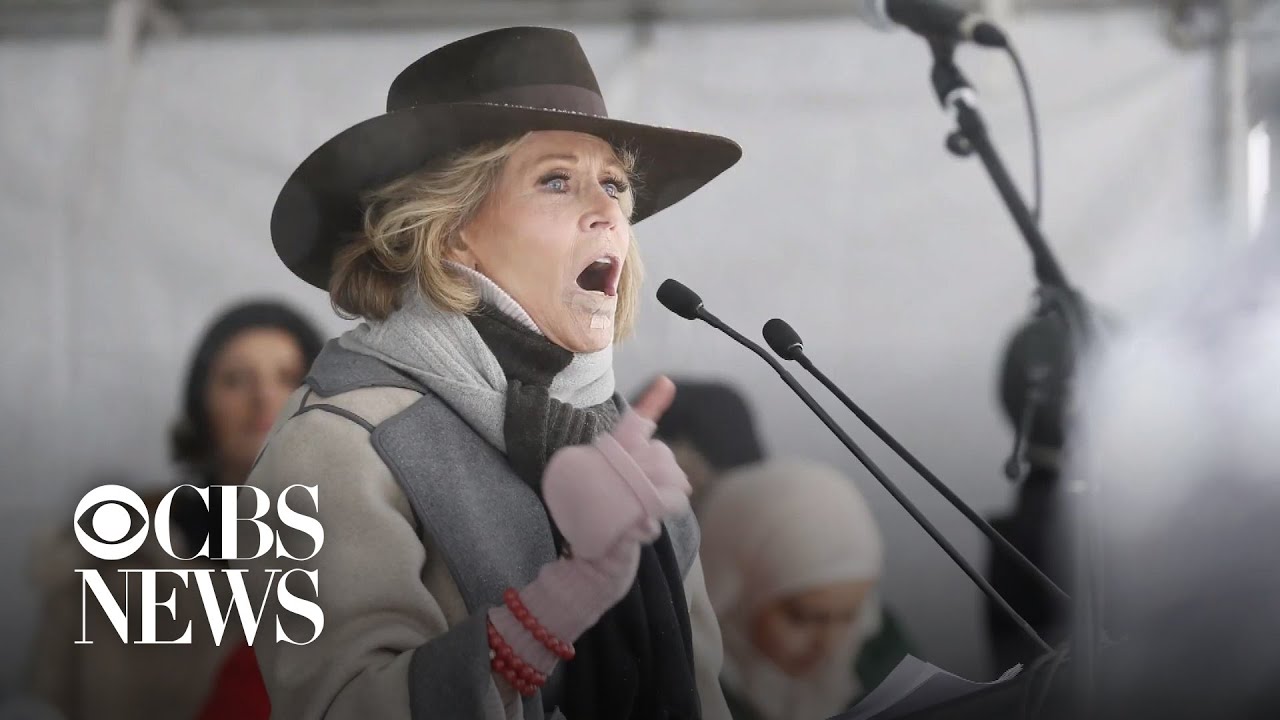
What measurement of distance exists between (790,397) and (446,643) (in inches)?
19.5

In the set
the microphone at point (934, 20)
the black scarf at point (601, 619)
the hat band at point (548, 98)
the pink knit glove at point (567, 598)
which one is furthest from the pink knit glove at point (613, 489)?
the microphone at point (934, 20)

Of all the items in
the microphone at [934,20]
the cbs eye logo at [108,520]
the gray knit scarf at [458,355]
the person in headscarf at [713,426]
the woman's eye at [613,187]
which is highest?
the microphone at [934,20]

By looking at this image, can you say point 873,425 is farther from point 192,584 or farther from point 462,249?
point 192,584

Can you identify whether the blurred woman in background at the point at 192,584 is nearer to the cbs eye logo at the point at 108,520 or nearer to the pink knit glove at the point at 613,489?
the cbs eye logo at the point at 108,520

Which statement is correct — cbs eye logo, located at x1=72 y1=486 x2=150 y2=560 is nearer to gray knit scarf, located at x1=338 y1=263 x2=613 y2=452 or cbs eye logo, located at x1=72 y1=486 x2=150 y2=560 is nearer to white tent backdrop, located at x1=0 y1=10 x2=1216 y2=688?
white tent backdrop, located at x1=0 y1=10 x2=1216 y2=688

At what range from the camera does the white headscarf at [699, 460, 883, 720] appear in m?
1.22

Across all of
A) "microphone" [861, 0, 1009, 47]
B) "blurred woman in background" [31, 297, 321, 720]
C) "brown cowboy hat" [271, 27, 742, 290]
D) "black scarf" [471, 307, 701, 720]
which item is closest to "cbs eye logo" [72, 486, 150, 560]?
"blurred woman in background" [31, 297, 321, 720]

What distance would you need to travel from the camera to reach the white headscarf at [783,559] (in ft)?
4.01

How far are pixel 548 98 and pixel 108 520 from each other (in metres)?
0.72

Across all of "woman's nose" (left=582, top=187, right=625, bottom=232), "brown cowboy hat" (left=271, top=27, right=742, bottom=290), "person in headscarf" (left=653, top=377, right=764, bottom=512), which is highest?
"brown cowboy hat" (left=271, top=27, right=742, bottom=290)

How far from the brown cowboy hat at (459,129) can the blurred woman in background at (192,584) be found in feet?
0.38

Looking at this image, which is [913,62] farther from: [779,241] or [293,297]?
A: [293,297]

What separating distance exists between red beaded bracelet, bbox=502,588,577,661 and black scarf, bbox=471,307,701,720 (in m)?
0.11

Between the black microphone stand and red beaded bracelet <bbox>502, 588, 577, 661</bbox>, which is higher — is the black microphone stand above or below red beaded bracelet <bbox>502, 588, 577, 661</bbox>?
above
